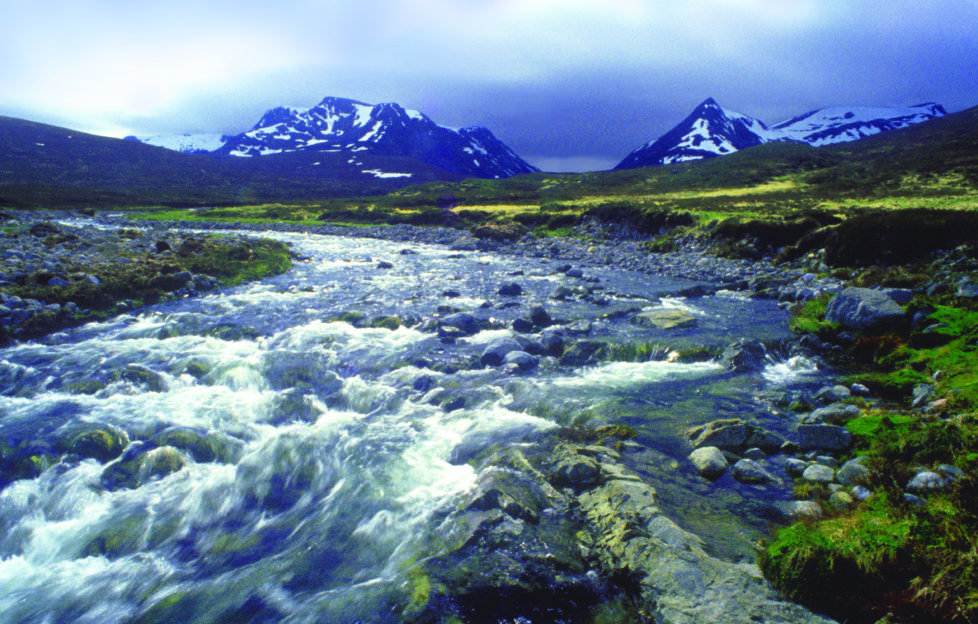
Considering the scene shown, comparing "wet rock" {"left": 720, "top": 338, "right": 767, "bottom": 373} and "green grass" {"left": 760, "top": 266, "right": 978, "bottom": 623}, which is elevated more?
"green grass" {"left": 760, "top": 266, "right": 978, "bottom": 623}

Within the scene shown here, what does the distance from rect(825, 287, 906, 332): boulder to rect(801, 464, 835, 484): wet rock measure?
690cm

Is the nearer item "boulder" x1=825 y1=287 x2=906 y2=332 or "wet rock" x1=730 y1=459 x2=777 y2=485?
"wet rock" x1=730 y1=459 x2=777 y2=485

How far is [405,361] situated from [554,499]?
639cm

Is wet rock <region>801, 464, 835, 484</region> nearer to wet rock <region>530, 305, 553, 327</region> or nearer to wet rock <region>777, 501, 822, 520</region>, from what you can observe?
wet rock <region>777, 501, 822, 520</region>

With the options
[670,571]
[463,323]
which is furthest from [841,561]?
[463,323]

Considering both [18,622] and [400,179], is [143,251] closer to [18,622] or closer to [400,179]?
[18,622]

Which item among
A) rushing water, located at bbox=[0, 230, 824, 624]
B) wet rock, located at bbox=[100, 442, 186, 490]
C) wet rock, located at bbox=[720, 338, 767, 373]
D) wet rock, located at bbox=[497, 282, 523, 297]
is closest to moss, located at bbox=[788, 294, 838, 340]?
rushing water, located at bbox=[0, 230, 824, 624]

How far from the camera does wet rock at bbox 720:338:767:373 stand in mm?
10328

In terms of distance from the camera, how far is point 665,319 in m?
13.9

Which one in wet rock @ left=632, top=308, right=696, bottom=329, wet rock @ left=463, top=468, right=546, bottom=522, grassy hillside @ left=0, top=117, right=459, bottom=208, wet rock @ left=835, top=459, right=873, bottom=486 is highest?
grassy hillside @ left=0, top=117, right=459, bottom=208

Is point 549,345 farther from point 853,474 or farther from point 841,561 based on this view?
point 841,561

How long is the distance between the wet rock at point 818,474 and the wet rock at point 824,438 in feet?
2.13

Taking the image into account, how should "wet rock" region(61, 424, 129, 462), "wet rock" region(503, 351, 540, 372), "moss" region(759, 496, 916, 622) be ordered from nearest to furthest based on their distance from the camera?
"moss" region(759, 496, 916, 622) < "wet rock" region(61, 424, 129, 462) < "wet rock" region(503, 351, 540, 372)

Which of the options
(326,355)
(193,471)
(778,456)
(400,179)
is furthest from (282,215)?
(400,179)
